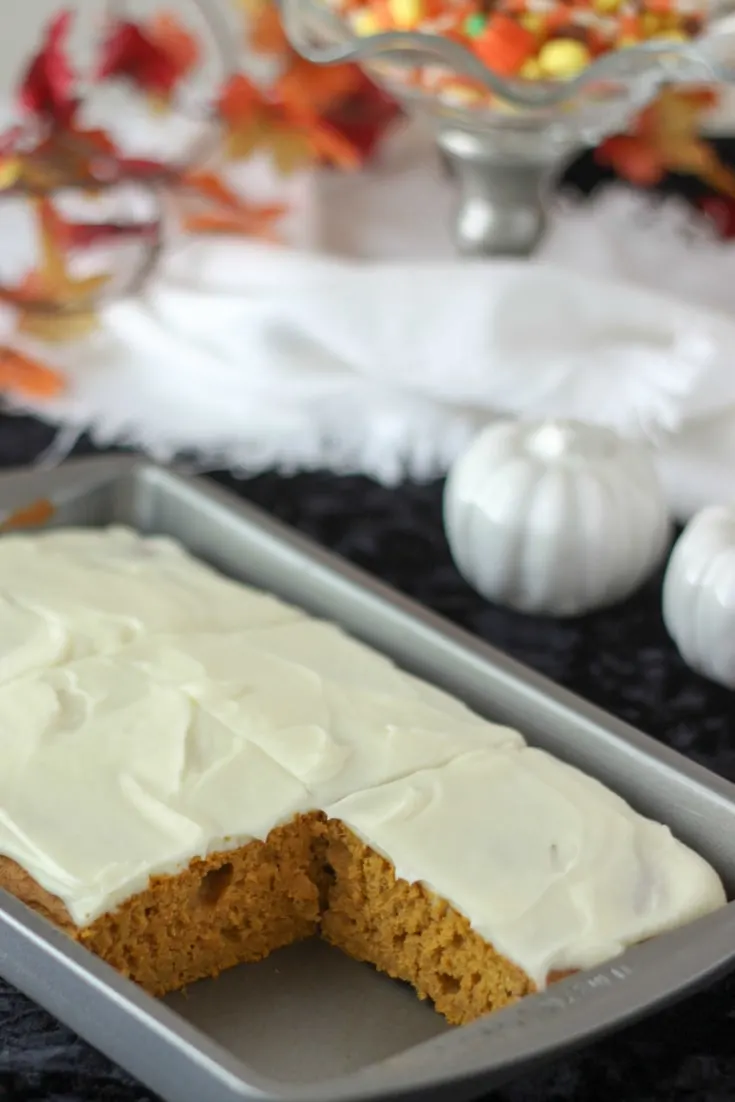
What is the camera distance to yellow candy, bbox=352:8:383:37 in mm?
2342

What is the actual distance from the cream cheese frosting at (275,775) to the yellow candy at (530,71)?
88cm

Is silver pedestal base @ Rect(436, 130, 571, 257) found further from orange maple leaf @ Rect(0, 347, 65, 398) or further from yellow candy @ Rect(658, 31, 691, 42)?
orange maple leaf @ Rect(0, 347, 65, 398)

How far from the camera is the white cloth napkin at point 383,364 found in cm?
223

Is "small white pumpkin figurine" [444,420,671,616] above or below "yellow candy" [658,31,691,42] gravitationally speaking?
below

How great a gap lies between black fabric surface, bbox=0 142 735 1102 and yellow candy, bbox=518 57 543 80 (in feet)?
1.81

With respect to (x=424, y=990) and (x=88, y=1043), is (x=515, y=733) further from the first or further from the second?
(x=88, y=1043)

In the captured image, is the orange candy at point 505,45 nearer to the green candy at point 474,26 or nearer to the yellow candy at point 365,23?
the green candy at point 474,26

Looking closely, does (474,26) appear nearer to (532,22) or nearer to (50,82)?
(532,22)

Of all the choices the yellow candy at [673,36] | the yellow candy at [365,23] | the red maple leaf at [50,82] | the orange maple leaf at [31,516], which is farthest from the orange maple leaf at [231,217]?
the orange maple leaf at [31,516]

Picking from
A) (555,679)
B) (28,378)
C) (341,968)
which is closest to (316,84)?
(28,378)

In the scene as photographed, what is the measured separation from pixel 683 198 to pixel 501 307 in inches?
33.2

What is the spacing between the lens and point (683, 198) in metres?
2.99

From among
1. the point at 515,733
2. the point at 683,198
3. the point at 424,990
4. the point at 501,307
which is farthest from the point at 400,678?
the point at 683,198

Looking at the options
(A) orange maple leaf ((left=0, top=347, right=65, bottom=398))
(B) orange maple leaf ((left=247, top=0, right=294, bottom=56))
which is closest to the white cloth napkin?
(A) orange maple leaf ((left=0, top=347, right=65, bottom=398))
